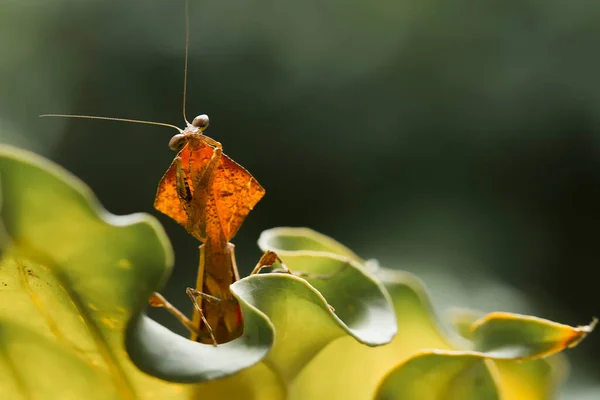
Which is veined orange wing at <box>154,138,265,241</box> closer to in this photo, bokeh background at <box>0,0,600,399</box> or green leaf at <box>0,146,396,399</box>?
green leaf at <box>0,146,396,399</box>

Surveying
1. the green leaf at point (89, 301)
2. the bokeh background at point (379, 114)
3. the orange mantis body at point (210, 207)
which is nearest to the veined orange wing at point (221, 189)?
the orange mantis body at point (210, 207)

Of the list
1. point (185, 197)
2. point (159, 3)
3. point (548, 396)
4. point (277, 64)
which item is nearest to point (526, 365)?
point (548, 396)

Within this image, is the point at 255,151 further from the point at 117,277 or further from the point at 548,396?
the point at 117,277

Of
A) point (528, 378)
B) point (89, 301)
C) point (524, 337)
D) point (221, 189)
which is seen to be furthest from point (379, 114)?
point (89, 301)

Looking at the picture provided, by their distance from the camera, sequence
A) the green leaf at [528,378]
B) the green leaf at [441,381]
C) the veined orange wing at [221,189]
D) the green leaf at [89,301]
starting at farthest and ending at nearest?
1. the veined orange wing at [221,189]
2. the green leaf at [528,378]
3. the green leaf at [441,381]
4. the green leaf at [89,301]

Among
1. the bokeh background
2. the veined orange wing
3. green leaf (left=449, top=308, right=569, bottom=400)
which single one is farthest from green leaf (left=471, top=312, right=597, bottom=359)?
the bokeh background

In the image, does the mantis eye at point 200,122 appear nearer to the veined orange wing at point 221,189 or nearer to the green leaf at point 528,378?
the veined orange wing at point 221,189
